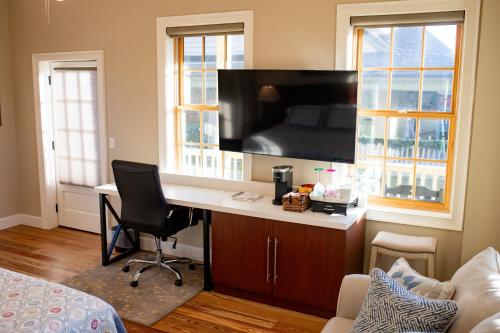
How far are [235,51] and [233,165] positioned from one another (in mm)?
1047

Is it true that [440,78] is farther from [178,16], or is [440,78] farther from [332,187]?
[178,16]

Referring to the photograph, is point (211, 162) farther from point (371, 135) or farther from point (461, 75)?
point (461, 75)

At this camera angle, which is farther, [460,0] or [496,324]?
[460,0]

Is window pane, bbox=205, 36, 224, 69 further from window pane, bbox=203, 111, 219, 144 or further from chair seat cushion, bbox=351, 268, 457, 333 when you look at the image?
chair seat cushion, bbox=351, 268, 457, 333

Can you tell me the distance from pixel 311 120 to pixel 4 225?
159 inches

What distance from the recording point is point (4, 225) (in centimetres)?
563

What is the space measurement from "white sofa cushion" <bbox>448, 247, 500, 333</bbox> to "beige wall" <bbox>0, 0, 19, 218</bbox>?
517 cm

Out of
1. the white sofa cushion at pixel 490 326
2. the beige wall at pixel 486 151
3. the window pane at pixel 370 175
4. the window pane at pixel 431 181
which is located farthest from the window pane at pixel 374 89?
the white sofa cushion at pixel 490 326

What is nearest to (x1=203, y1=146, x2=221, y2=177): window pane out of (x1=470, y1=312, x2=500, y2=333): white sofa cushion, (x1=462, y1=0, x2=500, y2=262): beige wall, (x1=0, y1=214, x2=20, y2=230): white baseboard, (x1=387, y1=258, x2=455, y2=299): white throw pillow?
(x1=462, y1=0, x2=500, y2=262): beige wall

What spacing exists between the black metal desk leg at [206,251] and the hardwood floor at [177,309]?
91mm

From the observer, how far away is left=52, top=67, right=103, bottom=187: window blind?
16.8 ft

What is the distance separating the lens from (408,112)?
367 centimetres

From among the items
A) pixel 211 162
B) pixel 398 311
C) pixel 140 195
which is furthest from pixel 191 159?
pixel 398 311

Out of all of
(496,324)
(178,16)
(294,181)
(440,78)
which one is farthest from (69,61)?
(496,324)
